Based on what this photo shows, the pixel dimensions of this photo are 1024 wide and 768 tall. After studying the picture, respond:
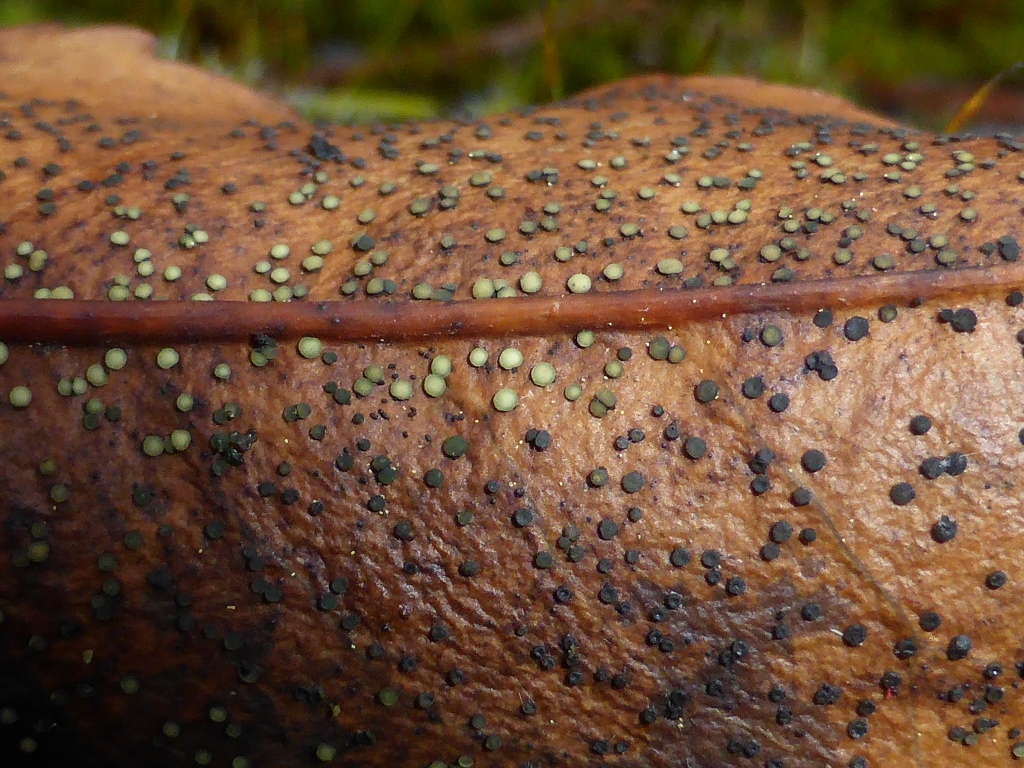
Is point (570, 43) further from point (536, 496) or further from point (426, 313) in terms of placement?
point (536, 496)

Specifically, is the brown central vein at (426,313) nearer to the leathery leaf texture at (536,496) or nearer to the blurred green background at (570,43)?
the leathery leaf texture at (536,496)


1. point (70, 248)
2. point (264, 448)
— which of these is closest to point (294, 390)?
point (264, 448)

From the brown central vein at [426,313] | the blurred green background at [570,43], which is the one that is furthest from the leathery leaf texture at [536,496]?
the blurred green background at [570,43]

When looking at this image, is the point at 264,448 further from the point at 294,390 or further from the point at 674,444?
the point at 674,444

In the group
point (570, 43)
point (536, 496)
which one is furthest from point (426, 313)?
point (570, 43)

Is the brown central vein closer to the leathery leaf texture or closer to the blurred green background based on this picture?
the leathery leaf texture

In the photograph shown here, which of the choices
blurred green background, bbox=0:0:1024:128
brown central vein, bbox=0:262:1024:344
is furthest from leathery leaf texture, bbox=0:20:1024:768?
blurred green background, bbox=0:0:1024:128

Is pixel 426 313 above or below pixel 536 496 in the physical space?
above
